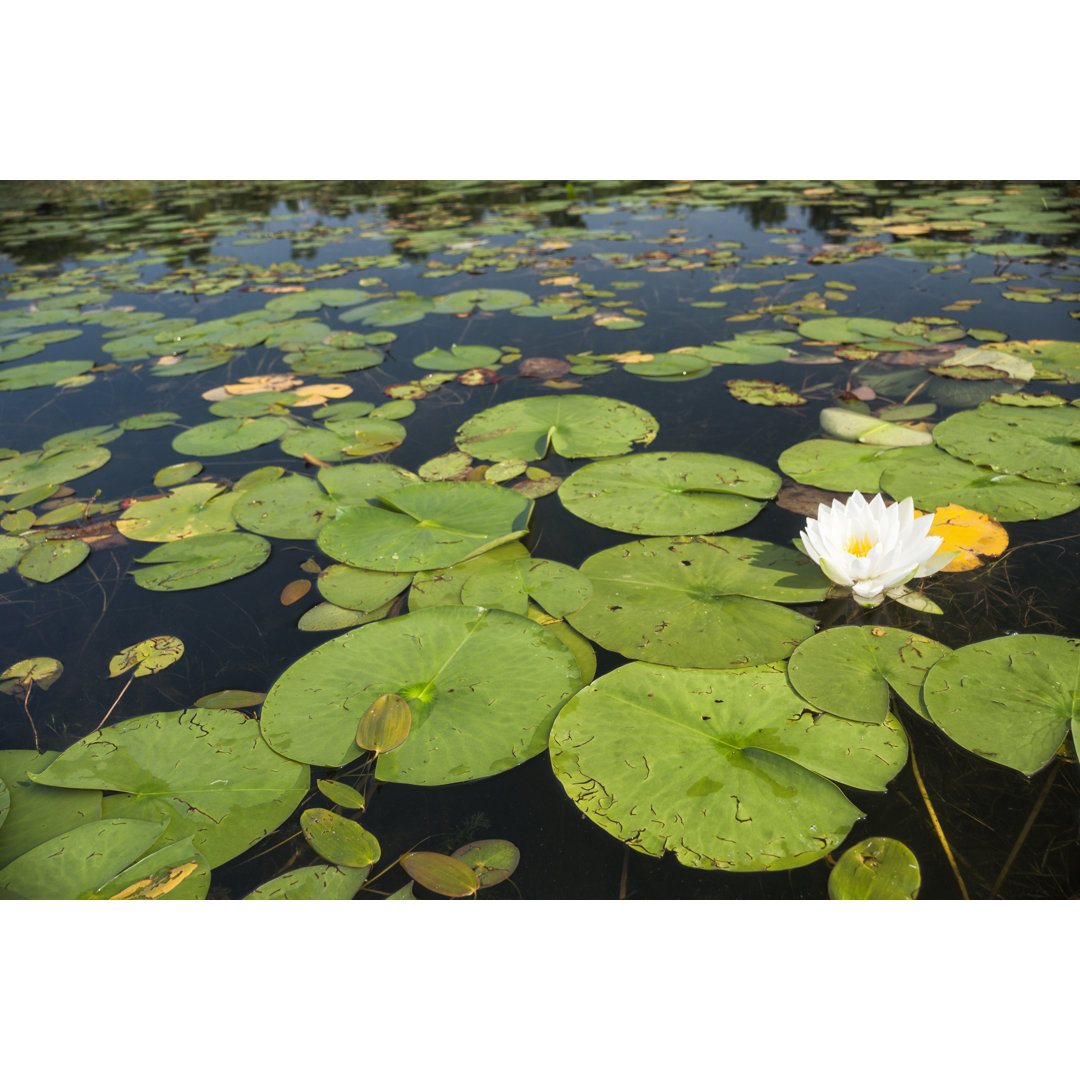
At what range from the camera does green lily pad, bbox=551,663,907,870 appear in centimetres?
107

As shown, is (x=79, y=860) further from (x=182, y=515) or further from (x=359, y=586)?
(x=182, y=515)

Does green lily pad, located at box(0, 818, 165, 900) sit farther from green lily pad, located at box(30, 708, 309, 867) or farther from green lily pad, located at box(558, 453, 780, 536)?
green lily pad, located at box(558, 453, 780, 536)

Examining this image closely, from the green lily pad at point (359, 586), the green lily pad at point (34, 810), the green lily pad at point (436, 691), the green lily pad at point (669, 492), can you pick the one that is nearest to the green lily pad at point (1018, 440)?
the green lily pad at point (669, 492)

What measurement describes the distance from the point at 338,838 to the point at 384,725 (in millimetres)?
230

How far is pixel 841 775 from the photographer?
3.73 feet

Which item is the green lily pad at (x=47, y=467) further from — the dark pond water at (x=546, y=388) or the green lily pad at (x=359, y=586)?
the green lily pad at (x=359, y=586)

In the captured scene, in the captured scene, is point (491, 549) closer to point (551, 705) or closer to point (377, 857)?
point (551, 705)

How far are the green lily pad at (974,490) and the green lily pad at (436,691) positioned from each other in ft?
3.85

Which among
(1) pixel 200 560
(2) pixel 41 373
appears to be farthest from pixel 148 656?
(2) pixel 41 373

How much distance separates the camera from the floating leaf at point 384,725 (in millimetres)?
1275

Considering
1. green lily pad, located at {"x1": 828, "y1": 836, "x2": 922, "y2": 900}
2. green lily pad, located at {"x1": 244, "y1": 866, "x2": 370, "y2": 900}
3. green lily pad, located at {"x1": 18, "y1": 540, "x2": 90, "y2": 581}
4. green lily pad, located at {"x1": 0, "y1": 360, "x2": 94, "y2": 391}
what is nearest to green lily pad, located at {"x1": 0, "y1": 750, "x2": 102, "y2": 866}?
green lily pad, located at {"x1": 244, "y1": 866, "x2": 370, "y2": 900}

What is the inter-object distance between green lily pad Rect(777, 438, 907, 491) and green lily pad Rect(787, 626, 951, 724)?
0.67m

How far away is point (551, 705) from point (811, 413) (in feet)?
5.64

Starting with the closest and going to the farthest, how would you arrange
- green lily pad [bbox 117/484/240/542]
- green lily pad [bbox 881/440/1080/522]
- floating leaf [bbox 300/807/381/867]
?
floating leaf [bbox 300/807/381/867] < green lily pad [bbox 881/440/1080/522] < green lily pad [bbox 117/484/240/542]
